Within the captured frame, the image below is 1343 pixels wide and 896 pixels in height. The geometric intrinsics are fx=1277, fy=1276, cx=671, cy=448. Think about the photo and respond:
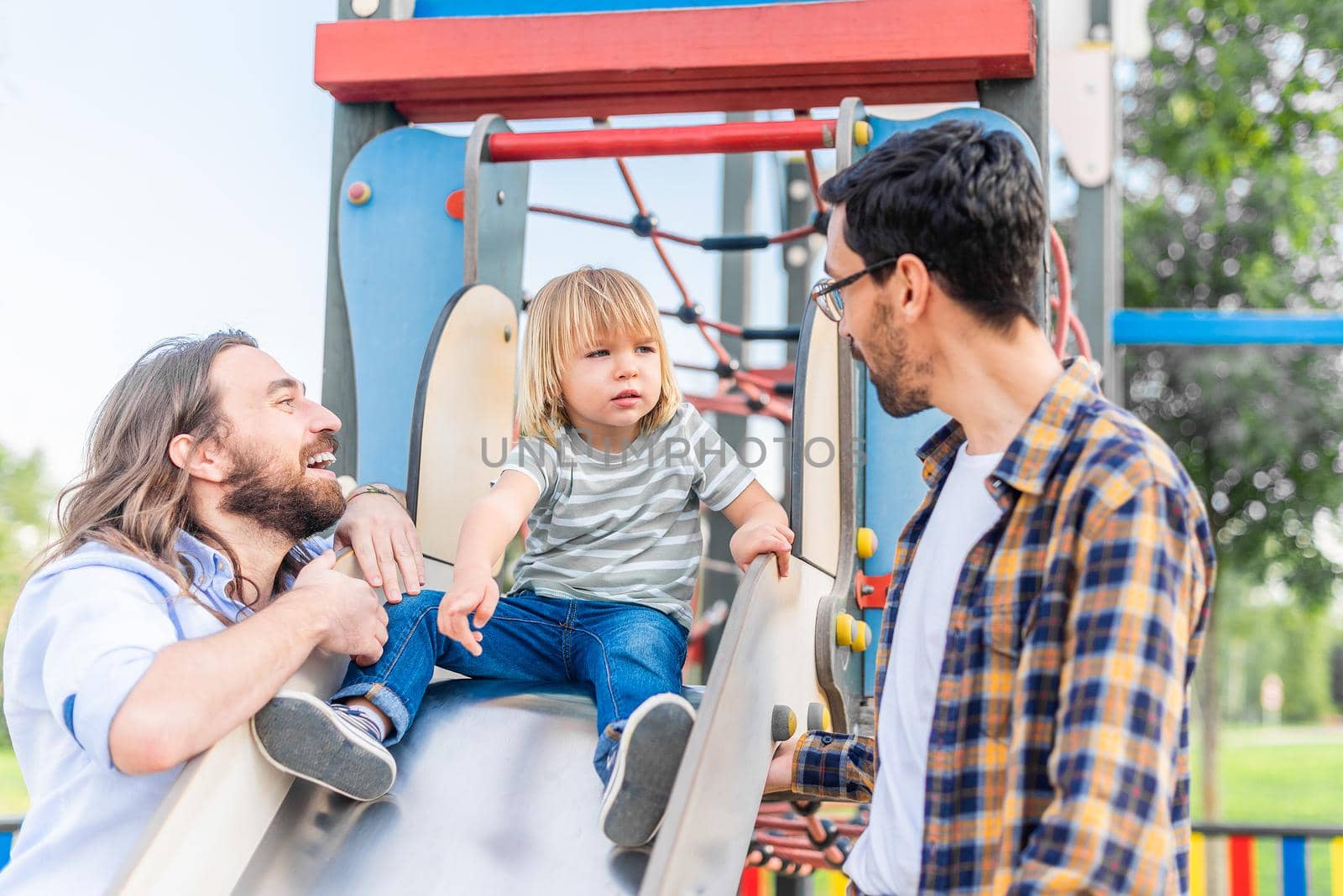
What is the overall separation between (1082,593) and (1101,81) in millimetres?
4487

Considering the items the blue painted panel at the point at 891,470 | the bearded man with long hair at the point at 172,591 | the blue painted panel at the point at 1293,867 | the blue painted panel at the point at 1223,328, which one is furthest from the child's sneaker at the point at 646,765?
the blue painted panel at the point at 1293,867

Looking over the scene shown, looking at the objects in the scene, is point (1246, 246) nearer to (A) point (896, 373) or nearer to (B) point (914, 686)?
(A) point (896, 373)

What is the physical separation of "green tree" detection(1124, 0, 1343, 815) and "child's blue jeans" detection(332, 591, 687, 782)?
28.5 feet

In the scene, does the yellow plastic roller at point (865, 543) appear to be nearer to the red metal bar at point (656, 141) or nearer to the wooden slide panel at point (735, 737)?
the wooden slide panel at point (735, 737)

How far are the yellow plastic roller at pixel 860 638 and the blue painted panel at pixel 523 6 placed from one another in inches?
69.3

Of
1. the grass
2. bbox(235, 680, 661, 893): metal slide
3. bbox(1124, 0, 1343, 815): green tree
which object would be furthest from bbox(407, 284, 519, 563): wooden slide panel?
the grass

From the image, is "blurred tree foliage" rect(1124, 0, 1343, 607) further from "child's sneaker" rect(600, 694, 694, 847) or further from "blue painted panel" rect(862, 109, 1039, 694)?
"child's sneaker" rect(600, 694, 694, 847)

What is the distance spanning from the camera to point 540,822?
2.22m

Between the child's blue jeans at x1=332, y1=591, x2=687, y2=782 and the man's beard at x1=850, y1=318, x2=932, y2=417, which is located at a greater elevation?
the man's beard at x1=850, y1=318, x2=932, y2=417

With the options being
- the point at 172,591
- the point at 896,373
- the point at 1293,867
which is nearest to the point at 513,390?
the point at 172,591

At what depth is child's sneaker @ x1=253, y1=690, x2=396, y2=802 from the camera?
211cm

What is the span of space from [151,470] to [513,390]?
3.59ft

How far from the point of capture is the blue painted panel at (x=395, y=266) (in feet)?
11.2

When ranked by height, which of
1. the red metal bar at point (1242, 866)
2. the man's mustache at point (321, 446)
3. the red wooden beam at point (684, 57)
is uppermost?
the red wooden beam at point (684, 57)
